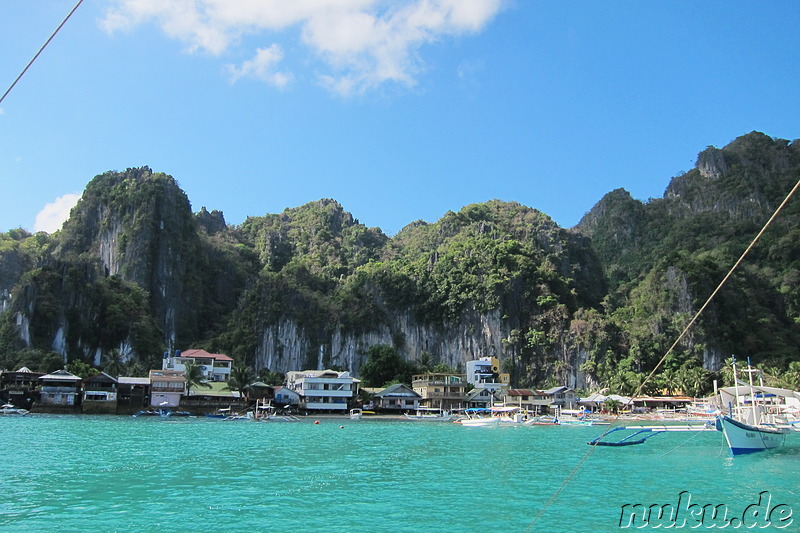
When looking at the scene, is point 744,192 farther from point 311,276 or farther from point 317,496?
point 317,496

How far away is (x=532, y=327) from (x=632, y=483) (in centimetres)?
6960

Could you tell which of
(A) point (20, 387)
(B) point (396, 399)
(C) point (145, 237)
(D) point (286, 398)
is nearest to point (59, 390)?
(A) point (20, 387)

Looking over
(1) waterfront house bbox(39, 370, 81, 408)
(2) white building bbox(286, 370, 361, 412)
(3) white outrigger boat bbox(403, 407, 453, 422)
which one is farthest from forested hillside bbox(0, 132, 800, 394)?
(2) white building bbox(286, 370, 361, 412)

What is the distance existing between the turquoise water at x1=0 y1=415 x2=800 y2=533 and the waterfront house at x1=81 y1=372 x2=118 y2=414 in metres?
30.5

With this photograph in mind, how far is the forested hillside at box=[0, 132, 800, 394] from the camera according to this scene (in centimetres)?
7994

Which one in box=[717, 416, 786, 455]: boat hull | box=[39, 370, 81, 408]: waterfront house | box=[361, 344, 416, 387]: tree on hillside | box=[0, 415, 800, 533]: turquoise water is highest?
box=[361, 344, 416, 387]: tree on hillside

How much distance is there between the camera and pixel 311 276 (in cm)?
10188

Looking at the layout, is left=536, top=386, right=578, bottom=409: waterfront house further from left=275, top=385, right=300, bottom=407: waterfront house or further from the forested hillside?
left=275, top=385, right=300, bottom=407: waterfront house

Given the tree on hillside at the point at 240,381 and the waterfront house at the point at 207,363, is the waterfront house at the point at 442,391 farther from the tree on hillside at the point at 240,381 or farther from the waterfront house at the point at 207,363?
the waterfront house at the point at 207,363

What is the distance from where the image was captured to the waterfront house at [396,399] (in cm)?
7200

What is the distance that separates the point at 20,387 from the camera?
6331 centimetres

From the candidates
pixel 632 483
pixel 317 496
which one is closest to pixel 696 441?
pixel 632 483

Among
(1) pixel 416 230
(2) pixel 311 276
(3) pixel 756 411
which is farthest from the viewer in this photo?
(1) pixel 416 230

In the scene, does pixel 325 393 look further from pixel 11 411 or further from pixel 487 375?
pixel 11 411
